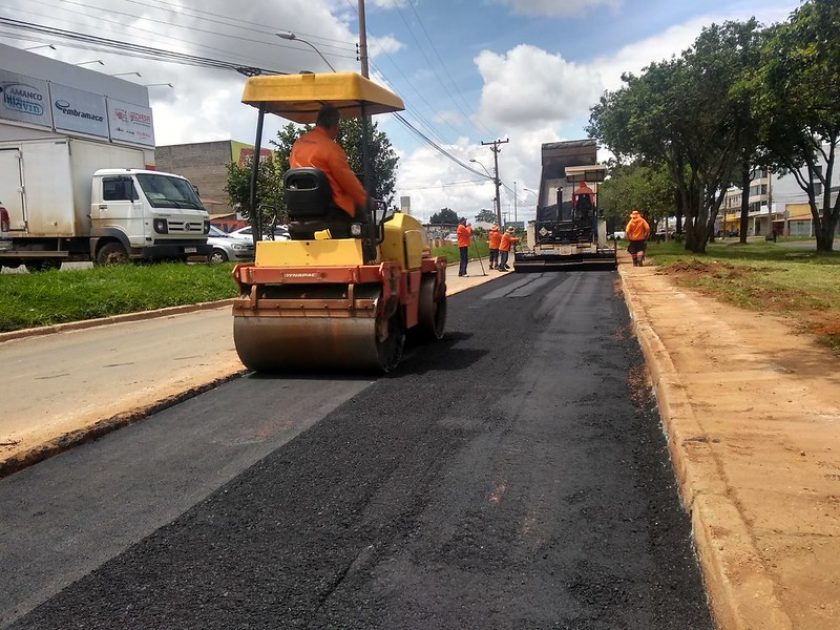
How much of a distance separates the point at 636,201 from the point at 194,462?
5965 centimetres

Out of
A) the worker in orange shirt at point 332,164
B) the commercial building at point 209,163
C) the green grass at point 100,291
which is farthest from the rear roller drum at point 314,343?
the commercial building at point 209,163

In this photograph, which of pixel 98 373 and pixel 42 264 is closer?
pixel 98 373

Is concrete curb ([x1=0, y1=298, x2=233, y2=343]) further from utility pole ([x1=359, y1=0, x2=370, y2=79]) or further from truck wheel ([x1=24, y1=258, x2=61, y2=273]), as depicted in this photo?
utility pole ([x1=359, y1=0, x2=370, y2=79])

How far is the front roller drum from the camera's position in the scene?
6.26m

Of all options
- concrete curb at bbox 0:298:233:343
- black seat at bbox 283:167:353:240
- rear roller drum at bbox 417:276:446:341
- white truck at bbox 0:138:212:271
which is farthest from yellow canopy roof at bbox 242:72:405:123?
white truck at bbox 0:138:212:271

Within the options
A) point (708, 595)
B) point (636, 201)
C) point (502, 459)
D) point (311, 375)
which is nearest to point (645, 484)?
point (502, 459)

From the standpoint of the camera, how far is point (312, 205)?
21.3 ft

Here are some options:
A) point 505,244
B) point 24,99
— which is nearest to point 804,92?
point 505,244

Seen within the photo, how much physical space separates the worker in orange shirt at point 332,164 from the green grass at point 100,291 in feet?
19.0

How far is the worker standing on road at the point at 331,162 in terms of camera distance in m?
6.48

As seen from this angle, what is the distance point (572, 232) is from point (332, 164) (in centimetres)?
1773

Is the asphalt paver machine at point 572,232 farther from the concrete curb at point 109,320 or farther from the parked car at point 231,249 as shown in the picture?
the concrete curb at point 109,320

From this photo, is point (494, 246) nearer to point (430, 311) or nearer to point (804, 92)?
point (804, 92)

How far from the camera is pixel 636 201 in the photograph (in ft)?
196
